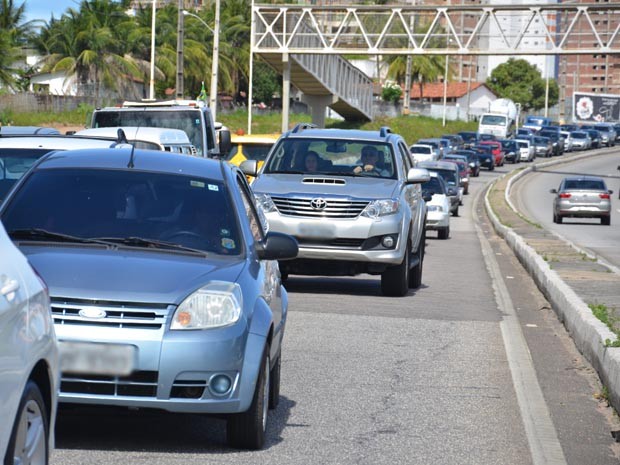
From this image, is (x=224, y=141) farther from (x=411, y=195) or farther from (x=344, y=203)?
(x=344, y=203)

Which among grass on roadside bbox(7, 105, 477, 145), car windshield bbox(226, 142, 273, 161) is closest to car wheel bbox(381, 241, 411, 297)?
car windshield bbox(226, 142, 273, 161)

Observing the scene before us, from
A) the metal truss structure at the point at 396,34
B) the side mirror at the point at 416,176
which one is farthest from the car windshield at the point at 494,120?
the side mirror at the point at 416,176

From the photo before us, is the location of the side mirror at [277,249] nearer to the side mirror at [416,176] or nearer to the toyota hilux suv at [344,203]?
the toyota hilux suv at [344,203]

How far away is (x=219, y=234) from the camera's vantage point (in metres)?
7.84

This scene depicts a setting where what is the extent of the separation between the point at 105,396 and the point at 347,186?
9.78 metres

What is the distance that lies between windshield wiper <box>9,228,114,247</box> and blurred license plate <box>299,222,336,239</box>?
8.42m

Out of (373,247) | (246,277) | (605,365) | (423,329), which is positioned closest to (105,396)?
(246,277)

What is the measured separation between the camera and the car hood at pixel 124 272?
666cm

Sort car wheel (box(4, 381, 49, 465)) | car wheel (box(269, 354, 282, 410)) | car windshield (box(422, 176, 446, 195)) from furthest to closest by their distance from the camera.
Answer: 1. car windshield (box(422, 176, 446, 195))
2. car wheel (box(269, 354, 282, 410))
3. car wheel (box(4, 381, 49, 465))

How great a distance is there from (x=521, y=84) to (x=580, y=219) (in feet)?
455

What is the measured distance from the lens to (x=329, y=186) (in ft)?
53.5

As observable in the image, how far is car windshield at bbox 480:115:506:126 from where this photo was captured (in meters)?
109

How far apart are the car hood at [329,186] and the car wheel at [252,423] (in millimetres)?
8821

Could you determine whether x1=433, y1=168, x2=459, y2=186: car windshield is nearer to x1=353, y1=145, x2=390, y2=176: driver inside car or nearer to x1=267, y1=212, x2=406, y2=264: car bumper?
x1=353, y1=145, x2=390, y2=176: driver inside car
